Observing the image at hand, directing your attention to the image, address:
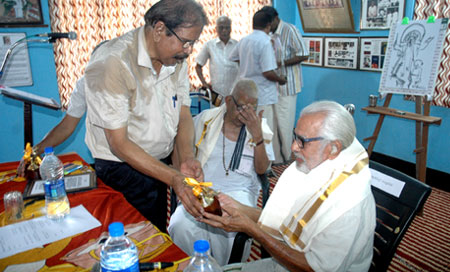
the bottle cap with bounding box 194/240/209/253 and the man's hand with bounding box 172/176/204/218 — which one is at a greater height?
the bottle cap with bounding box 194/240/209/253

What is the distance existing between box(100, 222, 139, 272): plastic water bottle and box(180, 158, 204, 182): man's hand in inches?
29.2

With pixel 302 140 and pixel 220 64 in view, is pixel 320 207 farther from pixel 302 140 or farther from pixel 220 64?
pixel 220 64

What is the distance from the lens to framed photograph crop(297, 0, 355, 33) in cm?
484

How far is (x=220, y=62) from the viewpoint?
4832mm

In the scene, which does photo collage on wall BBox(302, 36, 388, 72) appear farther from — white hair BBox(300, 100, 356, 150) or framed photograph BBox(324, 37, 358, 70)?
white hair BBox(300, 100, 356, 150)

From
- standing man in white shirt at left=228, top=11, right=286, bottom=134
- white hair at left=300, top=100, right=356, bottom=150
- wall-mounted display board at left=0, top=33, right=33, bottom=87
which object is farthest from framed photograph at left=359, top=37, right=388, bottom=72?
wall-mounted display board at left=0, top=33, right=33, bottom=87

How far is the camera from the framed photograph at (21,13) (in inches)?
140

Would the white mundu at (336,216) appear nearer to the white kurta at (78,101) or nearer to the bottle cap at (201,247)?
the bottle cap at (201,247)

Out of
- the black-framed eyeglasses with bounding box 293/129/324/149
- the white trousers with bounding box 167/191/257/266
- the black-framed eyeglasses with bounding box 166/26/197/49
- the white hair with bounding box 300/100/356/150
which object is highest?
the black-framed eyeglasses with bounding box 166/26/197/49

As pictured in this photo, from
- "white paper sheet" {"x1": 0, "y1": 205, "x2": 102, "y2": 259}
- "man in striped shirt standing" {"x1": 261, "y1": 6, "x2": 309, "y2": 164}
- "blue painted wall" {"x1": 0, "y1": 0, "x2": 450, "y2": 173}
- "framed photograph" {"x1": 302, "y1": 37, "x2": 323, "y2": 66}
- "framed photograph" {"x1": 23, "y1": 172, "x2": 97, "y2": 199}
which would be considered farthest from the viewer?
"framed photograph" {"x1": 302, "y1": 37, "x2": 323, "y2": 66}

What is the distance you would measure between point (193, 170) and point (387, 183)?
992 mm

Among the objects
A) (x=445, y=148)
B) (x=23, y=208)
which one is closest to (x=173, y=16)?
(x=23, y=208)

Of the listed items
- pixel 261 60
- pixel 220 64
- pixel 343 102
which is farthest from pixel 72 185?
pixel 343 102

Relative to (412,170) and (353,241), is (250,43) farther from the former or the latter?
(353,241)
